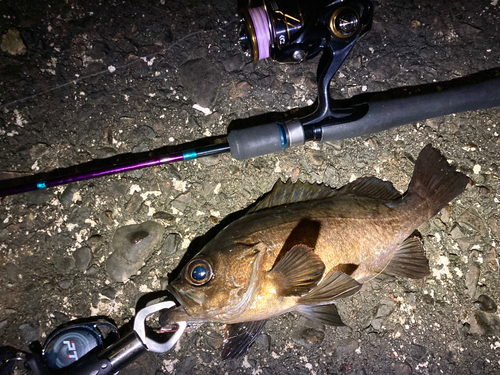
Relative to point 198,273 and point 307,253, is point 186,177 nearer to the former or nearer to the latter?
point 198,273

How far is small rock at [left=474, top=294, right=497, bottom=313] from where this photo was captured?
2.27 meters

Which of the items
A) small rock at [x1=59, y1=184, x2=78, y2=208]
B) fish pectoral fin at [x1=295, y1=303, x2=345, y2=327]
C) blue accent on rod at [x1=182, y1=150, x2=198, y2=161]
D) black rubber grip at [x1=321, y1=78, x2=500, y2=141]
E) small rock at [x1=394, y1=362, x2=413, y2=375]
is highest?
blue accent on rod at [x1=182, y1=150, x2=198, y2=161]

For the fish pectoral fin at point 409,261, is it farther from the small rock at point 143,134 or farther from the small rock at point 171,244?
the small rock at point 143,134

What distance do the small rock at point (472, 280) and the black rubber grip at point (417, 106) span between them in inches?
47.3

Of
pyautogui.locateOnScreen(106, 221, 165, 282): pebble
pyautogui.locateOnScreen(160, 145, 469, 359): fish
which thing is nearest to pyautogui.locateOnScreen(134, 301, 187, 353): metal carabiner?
pyautogui.locateOnScreen(160, 145, 469, 359): fish

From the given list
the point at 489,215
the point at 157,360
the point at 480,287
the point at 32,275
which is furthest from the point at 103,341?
the point at 489,215

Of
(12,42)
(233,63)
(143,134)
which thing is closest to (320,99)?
(233,63)

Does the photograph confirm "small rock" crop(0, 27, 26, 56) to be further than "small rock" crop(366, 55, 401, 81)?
No

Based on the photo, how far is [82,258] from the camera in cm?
214

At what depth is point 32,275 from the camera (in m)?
2.13

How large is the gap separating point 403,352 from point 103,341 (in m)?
2.17

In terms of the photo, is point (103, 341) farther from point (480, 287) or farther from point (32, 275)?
point (480, 287)

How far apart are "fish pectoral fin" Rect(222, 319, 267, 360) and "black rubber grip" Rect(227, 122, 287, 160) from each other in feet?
3.44

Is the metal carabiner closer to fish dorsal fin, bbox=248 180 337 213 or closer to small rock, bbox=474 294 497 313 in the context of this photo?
fish dorsal fin, bbox=248 180 337 213
